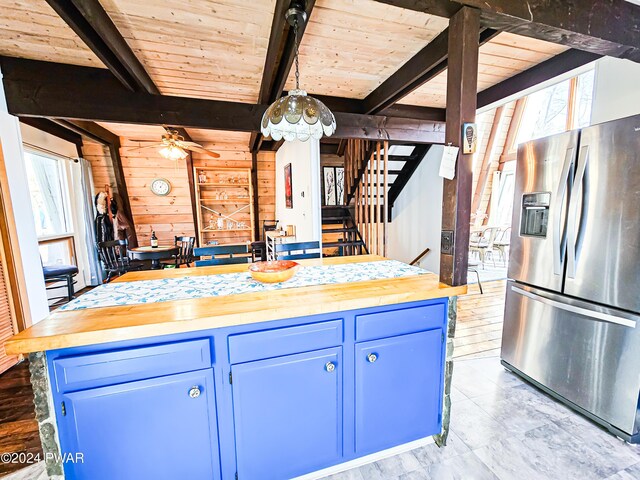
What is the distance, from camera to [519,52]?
2.33 m

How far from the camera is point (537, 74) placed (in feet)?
8.45

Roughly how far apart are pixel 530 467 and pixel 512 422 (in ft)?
1.12

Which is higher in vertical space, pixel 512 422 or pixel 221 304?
pixel 221 304

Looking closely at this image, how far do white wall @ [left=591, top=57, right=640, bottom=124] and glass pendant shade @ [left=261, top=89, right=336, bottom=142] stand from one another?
2238 millimetres

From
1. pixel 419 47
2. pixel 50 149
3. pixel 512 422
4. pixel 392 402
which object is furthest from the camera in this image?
pixel 50 149

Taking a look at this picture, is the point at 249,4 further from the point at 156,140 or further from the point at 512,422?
the point at 156,140

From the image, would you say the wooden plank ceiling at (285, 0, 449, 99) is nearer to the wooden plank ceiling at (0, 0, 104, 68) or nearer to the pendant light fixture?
the pendant light fixture

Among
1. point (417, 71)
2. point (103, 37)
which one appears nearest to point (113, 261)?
point (103, 37)

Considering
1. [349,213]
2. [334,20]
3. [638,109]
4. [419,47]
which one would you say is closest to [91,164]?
[349,213]

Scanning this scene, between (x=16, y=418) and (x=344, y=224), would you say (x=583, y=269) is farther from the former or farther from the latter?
(x=16, y=418)

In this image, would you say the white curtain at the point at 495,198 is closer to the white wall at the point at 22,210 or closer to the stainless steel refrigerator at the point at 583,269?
the stainless steel refrigerator at the point at 583,269

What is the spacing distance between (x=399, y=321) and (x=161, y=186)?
17.9 feet

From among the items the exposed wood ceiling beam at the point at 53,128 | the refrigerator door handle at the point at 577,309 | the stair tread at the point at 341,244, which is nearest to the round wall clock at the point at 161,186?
the exposed wood ceiling beam at the point at 53,128

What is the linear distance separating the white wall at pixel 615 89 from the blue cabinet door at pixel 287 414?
278 cm
